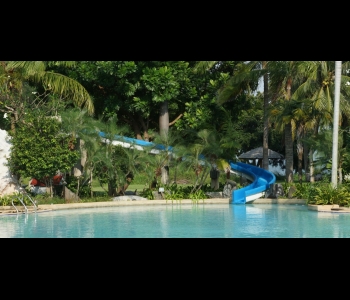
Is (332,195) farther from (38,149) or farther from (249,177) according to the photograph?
(38,149)

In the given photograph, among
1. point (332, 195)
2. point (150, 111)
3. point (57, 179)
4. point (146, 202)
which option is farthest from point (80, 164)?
point (332, 195)

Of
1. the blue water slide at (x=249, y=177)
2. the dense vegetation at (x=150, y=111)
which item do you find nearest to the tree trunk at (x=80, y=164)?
the dense vegetation at (x=150, y=111)

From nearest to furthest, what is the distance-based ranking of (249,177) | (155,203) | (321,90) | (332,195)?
(332,195)
(155,203)
(321,90)
(249,177)

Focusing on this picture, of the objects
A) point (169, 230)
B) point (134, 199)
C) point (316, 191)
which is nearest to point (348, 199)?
point (316, 191)

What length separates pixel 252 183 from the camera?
22453 millimetres

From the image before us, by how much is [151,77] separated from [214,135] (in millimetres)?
3482

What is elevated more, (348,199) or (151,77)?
(151,77)

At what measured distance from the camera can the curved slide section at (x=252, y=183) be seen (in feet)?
69.5

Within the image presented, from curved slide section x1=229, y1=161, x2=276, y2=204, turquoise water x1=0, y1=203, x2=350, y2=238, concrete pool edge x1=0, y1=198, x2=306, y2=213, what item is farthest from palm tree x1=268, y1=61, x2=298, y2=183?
turquoise water x1=0, y1=203, x2=350, y2=238

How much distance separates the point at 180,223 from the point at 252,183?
327 inches

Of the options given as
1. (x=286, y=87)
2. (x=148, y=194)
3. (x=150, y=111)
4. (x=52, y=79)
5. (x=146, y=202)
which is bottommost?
(x=146, y=202)

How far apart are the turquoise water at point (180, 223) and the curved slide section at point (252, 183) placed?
174cm
